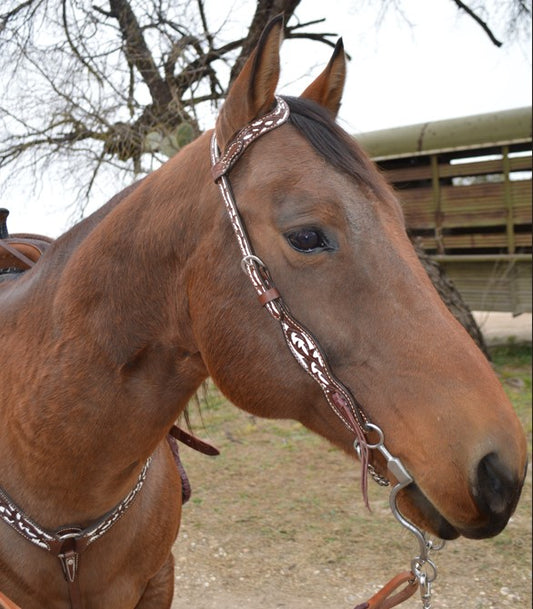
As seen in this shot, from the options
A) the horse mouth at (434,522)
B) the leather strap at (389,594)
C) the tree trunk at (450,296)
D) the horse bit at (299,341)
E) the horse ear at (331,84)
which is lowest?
the tree trunk at (450,296)

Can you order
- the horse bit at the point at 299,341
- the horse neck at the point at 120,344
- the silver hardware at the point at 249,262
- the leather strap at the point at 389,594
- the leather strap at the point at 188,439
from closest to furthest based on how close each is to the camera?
the horse bit at the point at 299,341, the silver hardware at the point at 249,262, the horse neck at the point at 120,344, the leather strap at the point at 389,594, the leather strap at the point at 188,439

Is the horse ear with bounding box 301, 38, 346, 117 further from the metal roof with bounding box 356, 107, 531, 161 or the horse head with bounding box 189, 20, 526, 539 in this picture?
the metal roof with bounding box 356, 107, 531, 161

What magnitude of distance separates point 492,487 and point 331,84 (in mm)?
1042

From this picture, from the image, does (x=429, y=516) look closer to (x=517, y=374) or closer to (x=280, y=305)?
(x=280, y=305)

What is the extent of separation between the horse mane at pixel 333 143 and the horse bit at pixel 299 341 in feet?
0.13

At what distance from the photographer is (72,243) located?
5.92ft

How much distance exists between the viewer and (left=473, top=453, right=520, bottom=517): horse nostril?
1.11 meters

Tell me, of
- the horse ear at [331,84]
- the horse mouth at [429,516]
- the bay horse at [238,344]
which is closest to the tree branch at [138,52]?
the bay horse at [238,344]

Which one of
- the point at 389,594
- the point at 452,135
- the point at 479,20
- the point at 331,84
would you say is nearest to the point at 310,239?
the point at 331,84

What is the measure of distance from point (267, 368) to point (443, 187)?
7.30m

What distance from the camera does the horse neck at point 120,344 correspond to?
1.52 metres

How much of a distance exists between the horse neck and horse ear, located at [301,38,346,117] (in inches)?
12.7

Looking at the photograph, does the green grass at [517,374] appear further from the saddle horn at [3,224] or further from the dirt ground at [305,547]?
the saddle horn at [3,224]

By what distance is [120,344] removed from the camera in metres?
1.56
